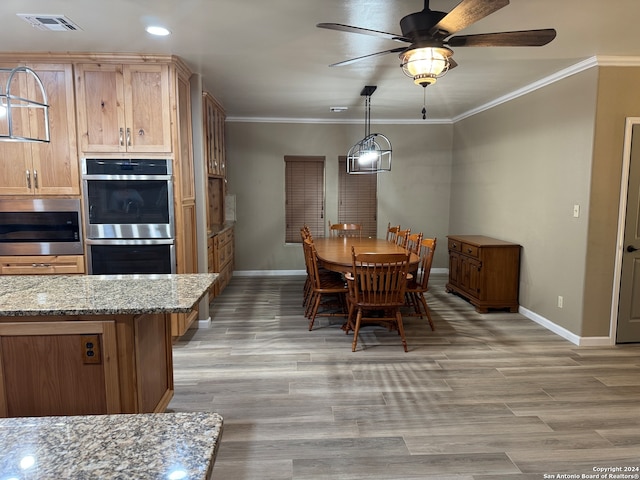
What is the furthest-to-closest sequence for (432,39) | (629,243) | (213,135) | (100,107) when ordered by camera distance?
1. (213,135)
2. (629,243)
3. (100,107)
4. (432,39)

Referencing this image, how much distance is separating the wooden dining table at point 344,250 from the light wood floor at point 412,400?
2.34 feet

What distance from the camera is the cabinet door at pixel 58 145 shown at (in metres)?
3.51

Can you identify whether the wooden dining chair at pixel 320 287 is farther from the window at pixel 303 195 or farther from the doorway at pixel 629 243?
the doorway at pixel 629 243

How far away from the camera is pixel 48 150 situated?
358 centimetres

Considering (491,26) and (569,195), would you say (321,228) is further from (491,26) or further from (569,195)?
(491,26)

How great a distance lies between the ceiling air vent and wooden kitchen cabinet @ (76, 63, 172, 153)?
61 centimetres

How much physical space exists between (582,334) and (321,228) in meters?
4.14

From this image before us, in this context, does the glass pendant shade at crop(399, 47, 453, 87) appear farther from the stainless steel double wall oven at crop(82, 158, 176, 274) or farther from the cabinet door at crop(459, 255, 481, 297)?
the cabinet door at crop(459, 255, 481, 297)

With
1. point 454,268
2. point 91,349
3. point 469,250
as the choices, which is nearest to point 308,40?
point 91,349

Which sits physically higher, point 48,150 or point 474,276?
point 48,150

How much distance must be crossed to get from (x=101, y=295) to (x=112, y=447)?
4.52 feet

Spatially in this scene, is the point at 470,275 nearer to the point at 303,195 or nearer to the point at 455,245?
the point at 455,245

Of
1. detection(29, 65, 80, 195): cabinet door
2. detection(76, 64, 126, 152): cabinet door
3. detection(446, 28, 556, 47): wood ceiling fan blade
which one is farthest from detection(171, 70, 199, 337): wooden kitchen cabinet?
detection(446, 28, 556, 47): wood ceiling fan blade

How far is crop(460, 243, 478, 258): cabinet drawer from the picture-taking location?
495cm
